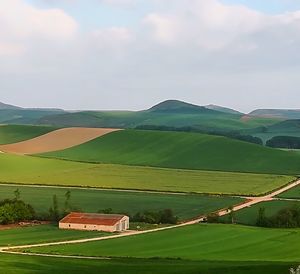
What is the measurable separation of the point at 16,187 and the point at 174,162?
3979 cm

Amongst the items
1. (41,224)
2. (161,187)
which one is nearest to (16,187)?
(161,187)

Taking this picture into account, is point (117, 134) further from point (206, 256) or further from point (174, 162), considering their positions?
point (206, 256)

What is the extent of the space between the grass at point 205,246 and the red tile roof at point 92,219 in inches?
231

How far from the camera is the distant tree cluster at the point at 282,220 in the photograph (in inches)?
2581

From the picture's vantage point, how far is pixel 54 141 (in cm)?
15350

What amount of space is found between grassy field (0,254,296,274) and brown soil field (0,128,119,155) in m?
98.4

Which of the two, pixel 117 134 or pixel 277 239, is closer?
pixel 277 239

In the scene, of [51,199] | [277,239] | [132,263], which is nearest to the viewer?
[132,263]

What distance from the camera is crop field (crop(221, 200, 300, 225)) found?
225 ft

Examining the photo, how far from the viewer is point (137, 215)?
6975cm

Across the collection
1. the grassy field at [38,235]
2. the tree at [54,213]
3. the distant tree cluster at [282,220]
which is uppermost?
the distant tree cluster at [282,220]

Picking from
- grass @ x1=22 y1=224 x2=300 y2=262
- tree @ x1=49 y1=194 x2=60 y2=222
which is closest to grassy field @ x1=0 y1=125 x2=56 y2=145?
tree @ x1=49 y1=194 x2=60 y2=222

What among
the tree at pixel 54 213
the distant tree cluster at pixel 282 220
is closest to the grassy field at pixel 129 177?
the distant tree cluster at pixel 282 220

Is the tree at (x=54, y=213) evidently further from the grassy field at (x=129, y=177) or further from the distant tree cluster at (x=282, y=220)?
the grassy field at (x=129, y=177)
